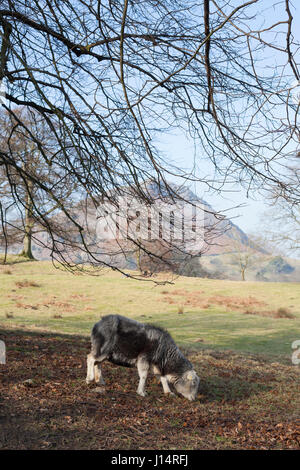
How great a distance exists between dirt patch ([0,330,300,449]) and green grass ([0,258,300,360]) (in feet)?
13.5

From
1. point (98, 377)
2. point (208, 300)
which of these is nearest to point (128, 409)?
point (98, 377)

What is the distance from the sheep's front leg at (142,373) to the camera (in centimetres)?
604

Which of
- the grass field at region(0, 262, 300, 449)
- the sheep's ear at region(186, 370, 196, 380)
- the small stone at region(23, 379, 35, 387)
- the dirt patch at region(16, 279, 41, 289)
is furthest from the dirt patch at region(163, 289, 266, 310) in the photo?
the small stone at region(23, 379, 35, 387)

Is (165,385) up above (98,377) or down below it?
below

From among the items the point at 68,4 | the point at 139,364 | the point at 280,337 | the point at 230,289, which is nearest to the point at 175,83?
the point at 68,4

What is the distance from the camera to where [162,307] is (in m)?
19.6

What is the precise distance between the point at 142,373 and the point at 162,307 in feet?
44.6

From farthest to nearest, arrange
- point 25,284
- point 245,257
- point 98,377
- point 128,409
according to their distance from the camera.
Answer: point 245,257 < point 25,284 < point 98,377 < point 128,409

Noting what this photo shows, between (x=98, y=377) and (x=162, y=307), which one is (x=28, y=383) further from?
(x=162, y=307)

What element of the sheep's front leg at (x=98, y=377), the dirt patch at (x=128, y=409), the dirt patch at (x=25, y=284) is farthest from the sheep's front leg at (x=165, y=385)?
the dirt patch at (x=25, y=284)

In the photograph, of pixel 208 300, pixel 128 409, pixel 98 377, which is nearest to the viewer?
pixel 128 409

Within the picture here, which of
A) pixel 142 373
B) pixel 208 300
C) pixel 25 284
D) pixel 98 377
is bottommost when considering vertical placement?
pixel 98 377
